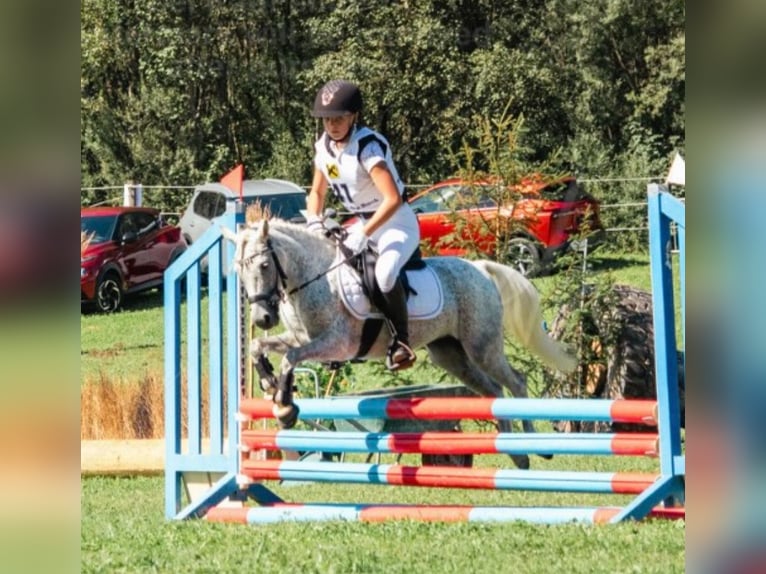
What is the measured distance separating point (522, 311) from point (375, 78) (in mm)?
20443

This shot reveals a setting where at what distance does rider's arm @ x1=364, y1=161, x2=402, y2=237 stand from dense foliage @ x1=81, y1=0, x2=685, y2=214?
785 inches

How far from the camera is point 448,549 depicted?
438 centimetres

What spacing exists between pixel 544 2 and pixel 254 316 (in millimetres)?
25143

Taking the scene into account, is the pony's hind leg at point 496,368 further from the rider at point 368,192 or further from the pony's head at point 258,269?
the pony's head at point 258,269

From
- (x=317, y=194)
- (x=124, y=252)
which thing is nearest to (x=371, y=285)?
(x=317, y=194)

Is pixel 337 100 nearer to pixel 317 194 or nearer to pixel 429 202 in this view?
pixel 317 194

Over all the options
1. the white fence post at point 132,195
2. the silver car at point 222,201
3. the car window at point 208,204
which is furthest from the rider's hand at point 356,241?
the white fence post at point 132,195

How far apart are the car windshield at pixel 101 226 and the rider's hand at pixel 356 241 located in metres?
13.3

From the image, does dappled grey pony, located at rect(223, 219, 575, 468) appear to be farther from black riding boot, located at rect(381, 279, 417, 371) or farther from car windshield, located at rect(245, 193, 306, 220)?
car windshield, located at rect(245, 193, 306, 220)

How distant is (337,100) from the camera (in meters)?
6.04

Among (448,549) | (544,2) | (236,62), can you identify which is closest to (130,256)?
(236,62)

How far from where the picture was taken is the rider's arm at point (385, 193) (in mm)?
5992

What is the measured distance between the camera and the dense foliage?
2694cm
